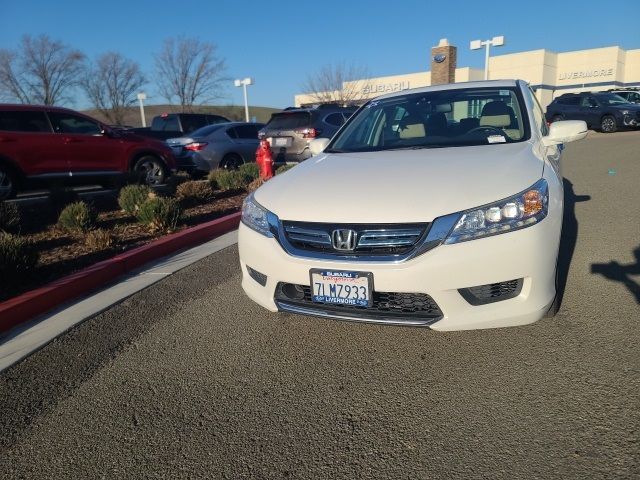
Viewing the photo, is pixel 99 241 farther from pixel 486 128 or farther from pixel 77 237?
pixel 486 128

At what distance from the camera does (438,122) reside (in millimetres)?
3875

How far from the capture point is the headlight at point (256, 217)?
284 cm

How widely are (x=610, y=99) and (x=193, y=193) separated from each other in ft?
66.0

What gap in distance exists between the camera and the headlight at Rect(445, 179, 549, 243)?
2.38 meters

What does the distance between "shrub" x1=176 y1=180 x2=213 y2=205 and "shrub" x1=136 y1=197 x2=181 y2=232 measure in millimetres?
1408

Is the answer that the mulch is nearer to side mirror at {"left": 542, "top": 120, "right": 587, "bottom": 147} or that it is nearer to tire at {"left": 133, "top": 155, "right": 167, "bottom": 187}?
tire at {"left": 133, "top": 155, "right": 167, "bottom": 187}

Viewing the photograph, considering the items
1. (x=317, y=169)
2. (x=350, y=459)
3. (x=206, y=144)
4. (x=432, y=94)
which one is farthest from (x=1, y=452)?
(x=206, y=144)

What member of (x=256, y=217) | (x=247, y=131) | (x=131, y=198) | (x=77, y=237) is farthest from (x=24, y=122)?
(x=256, y=217)

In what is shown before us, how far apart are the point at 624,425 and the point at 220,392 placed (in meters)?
1.96

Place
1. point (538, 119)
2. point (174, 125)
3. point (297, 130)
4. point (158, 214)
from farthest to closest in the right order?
1. point (174, 125)
2. point (297, 130)
3. point (158, 214)
4. point (538, 119)

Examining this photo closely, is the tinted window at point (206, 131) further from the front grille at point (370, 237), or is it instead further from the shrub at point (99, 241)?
the front grille at point (370, 237)

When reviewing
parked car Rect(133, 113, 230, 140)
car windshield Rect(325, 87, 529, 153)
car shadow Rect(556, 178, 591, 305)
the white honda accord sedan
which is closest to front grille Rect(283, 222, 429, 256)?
the white honda accord sedan

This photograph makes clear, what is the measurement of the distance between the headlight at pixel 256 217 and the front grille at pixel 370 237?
11.6 inches

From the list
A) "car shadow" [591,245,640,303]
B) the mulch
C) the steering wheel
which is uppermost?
the steering wheel
